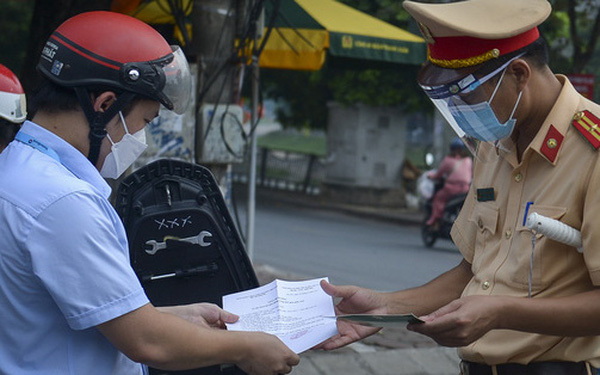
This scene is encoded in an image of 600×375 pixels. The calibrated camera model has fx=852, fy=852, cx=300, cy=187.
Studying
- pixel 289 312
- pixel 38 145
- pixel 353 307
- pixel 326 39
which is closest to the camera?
pixel 38 145

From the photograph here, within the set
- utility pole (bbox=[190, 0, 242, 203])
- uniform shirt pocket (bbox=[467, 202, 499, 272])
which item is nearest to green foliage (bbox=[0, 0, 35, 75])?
utility pole (bbox=[190, 0, 242, 203])

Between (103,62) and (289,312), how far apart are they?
917 millimetres

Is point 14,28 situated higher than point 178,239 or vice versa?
point 178,239

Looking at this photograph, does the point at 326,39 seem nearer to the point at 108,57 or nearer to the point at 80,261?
the point at 108,57

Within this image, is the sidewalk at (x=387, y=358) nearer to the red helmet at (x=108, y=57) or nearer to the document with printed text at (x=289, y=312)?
the document with printed text at (x=289, y=312)

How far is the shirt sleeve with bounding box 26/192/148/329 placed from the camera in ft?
5.94

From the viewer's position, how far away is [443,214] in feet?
42.9

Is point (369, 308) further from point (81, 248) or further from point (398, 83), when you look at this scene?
point (398, 83)

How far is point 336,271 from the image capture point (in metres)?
10.6

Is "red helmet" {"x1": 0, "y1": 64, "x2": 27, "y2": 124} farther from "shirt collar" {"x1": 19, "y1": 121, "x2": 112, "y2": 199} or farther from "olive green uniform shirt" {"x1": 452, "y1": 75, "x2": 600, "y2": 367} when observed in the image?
"olive green uniform shirt" {"x1": 452, "y1": 75, "x2": 600, "y2": 367}

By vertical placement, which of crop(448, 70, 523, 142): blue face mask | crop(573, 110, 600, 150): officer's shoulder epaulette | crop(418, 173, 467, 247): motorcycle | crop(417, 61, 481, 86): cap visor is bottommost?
crop(418, 173, 467, 247): motorcycle

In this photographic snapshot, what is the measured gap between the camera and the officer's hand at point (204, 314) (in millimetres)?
2342

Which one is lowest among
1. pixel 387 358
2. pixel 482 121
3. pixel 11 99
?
pixel 387 358

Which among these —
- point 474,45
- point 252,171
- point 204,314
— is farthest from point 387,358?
point 474,45
